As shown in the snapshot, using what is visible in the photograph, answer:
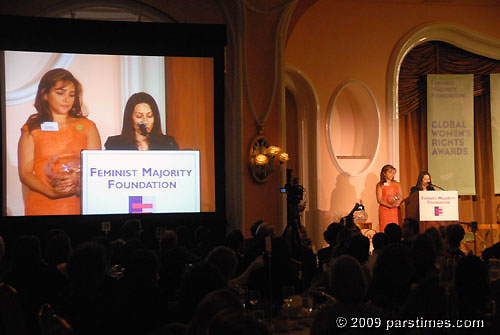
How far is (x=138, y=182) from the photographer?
8.84 m

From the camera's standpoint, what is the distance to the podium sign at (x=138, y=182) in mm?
8758

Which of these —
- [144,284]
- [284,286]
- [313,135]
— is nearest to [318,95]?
[313,135]

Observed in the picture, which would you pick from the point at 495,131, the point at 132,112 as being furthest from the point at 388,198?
the point at 132,112

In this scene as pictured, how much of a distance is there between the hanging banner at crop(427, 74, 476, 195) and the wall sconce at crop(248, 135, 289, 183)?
420cm

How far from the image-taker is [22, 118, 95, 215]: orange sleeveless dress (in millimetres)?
8695

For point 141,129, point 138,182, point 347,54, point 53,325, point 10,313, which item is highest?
point 347,54

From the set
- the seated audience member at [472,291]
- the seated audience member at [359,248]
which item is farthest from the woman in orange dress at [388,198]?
the seated audience member at [472,291]

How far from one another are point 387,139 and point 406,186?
126 cm

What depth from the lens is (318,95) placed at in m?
12.2

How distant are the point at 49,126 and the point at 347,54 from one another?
606 centimetres

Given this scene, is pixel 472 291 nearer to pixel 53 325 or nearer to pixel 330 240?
pixel 53 325

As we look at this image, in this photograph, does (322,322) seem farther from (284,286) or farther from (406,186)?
(406,186)

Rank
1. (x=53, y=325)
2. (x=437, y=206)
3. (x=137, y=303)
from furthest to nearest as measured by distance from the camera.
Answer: (x=437, y=206)
(x=137, y=303)
(x=53, y=325)

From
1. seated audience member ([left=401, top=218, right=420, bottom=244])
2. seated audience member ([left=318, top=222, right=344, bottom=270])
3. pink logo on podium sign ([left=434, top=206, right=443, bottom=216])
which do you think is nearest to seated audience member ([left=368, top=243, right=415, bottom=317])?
seated audience member ([left=318, top=222, right=344, bottom=270])
